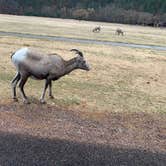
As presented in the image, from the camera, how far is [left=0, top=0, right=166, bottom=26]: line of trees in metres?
105

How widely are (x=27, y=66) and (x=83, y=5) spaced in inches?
4187

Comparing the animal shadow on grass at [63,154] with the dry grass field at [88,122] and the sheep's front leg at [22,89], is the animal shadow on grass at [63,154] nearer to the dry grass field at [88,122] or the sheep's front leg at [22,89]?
the dry grass field at [88,122]

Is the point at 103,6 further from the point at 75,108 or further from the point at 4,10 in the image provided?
the point at 75,108

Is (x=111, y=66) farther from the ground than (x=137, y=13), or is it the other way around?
(x=111, y=66)

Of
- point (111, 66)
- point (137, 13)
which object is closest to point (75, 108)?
point (111, 66)

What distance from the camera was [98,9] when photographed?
114 m

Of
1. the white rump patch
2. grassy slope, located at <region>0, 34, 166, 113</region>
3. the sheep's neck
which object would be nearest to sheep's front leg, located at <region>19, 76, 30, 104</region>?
grassy slope, located at <region>0, 34, 166, 113</region>

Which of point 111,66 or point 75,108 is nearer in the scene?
point 75,108

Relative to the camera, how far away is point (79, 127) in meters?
12.2

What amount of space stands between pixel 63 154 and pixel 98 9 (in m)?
107

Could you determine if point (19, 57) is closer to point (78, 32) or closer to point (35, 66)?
point (35, 66)

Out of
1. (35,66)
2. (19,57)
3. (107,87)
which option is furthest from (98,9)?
(19,57)

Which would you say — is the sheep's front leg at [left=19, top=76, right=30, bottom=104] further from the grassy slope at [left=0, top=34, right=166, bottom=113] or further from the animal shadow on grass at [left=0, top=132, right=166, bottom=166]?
the animal shadow on grass at [left=0, top=132, right=166, bottom=166]

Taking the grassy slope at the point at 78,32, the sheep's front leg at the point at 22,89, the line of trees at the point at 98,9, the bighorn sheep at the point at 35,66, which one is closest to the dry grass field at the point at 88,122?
the sheep's front leg at the point at 22,89
